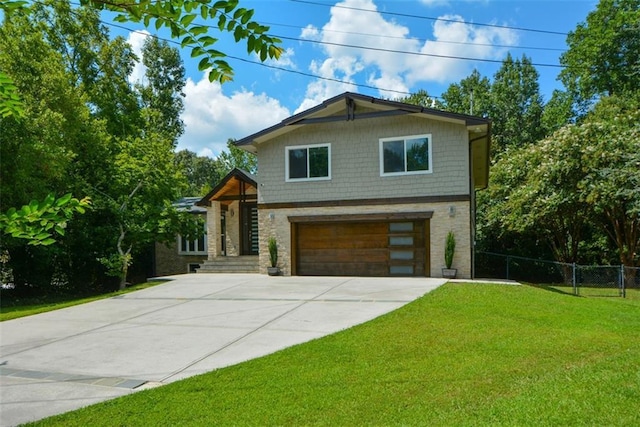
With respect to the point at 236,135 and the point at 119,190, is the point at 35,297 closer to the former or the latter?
the point at 119,190

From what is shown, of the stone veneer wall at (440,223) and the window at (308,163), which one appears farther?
the window at (308,163)

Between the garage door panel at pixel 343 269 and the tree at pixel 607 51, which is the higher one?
the tree at pixel 607 51

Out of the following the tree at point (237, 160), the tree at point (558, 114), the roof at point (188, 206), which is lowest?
the roof at point (188, 206)

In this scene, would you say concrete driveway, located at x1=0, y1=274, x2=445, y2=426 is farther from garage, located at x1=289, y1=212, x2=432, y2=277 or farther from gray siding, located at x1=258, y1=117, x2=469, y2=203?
gray siding, located at x1=258, y1=117, x2=469, y2=203

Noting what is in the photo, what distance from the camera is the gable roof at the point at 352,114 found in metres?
14.0

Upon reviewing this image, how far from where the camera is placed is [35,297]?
53.3 feet

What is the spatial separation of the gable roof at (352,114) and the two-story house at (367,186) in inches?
1.4

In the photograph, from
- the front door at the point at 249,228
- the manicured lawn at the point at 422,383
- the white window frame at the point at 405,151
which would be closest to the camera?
the manicured lawn at the point at 422,383

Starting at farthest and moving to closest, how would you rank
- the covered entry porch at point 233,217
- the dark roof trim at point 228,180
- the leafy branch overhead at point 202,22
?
the covered entry porch at point 233,217, the dark roof trim at point 228,180, the leafy branch overhead at point 202,22

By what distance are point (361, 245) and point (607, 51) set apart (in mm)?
25485

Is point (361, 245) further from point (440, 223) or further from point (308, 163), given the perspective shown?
point (308, 163)

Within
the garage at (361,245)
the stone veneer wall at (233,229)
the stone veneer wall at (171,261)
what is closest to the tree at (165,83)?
the stone veneer wall at (171,261)

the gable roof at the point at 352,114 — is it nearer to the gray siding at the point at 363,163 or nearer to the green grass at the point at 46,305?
the gray siding at the point at 363,163

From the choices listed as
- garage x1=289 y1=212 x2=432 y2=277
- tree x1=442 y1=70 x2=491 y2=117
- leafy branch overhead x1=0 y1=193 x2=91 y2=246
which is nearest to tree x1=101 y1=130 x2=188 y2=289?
garage x1=289 y1=212 x2=432 y2=277
